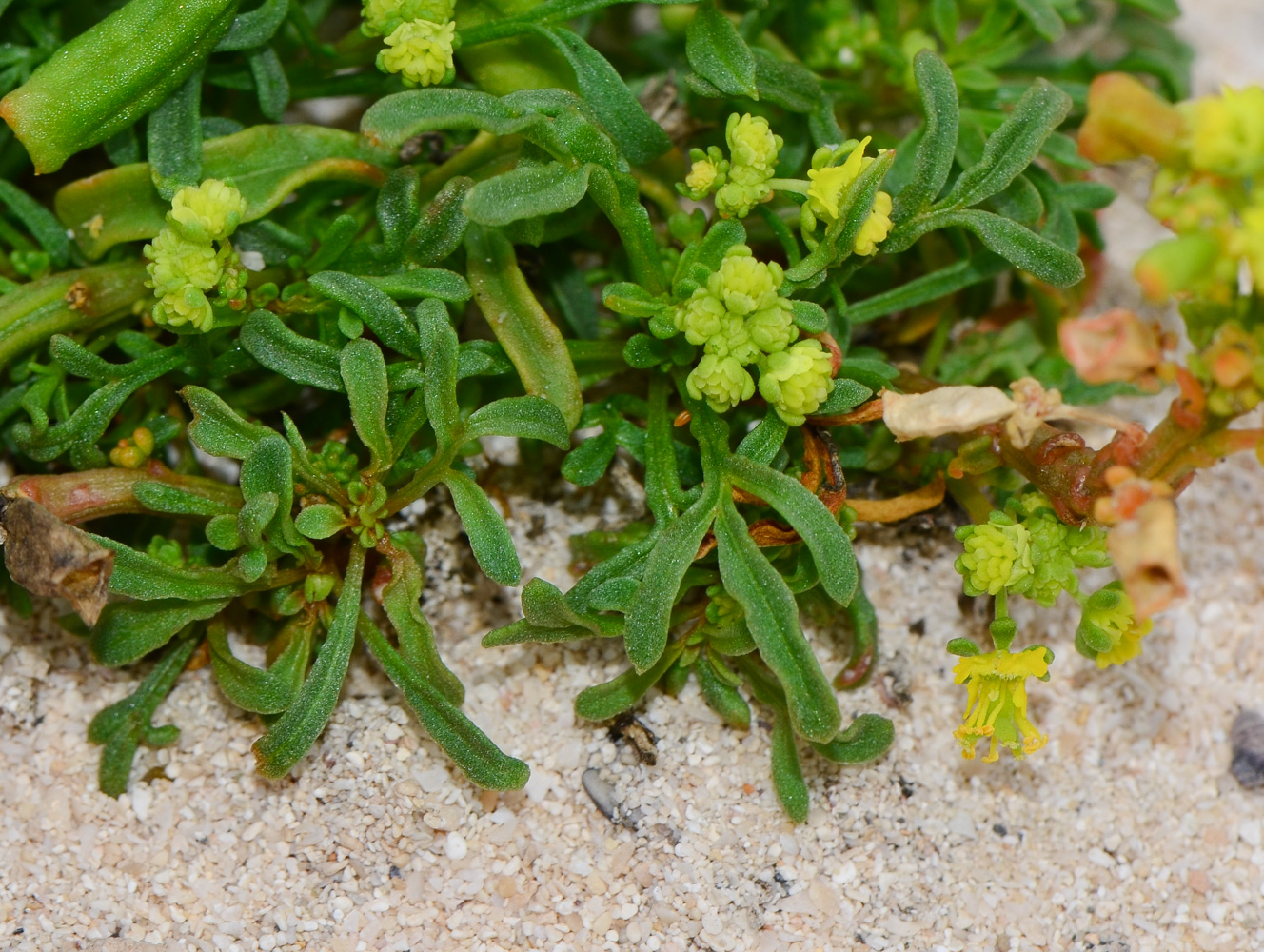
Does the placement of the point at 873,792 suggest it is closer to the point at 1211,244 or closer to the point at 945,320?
the point at 945,320

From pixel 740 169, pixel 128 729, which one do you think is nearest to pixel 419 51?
pixel 740 169

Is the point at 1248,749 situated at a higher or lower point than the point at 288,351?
lower

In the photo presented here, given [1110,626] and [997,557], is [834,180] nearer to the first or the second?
[997,557]

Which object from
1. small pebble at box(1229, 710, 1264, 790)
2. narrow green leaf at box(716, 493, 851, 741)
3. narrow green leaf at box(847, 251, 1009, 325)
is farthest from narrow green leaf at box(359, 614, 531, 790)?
small pebble at box(1229, 710, 1264, 790)

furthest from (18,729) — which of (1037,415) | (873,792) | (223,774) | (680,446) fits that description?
(1037,415)

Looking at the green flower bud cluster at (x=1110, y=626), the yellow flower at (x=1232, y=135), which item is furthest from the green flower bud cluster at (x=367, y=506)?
the yellow flower at (x=1232, y=135)
